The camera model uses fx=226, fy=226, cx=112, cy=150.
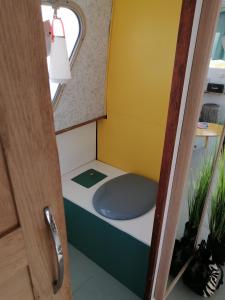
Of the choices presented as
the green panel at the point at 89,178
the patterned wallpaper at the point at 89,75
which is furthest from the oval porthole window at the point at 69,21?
the green panel at the point at 89,178

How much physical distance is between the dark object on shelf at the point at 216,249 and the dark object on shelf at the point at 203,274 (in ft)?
0.11

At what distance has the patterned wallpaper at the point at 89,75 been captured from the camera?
1818 millimetres

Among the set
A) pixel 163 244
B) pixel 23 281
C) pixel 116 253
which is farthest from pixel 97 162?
pixel 23 281

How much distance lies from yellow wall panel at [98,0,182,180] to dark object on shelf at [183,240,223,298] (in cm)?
78

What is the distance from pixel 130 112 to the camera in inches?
83.4

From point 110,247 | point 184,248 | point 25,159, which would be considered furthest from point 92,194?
point 25,159

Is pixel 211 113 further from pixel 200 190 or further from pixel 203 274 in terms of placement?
pixel 203 274

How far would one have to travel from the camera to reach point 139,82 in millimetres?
1961

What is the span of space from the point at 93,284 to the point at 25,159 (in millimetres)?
1666

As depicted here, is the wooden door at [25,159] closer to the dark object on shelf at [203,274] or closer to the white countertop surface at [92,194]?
the white countertop surface at [92,194]

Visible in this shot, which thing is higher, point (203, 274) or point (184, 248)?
point (184, 248)

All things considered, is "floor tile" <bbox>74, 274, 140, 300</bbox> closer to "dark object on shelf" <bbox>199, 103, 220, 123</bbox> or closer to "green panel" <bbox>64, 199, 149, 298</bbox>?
"green panel" <bbox>64, 199, 149, 298</bbox>

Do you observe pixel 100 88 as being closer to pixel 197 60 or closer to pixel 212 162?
pixel 212 162

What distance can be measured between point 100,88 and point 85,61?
320 millimetres
